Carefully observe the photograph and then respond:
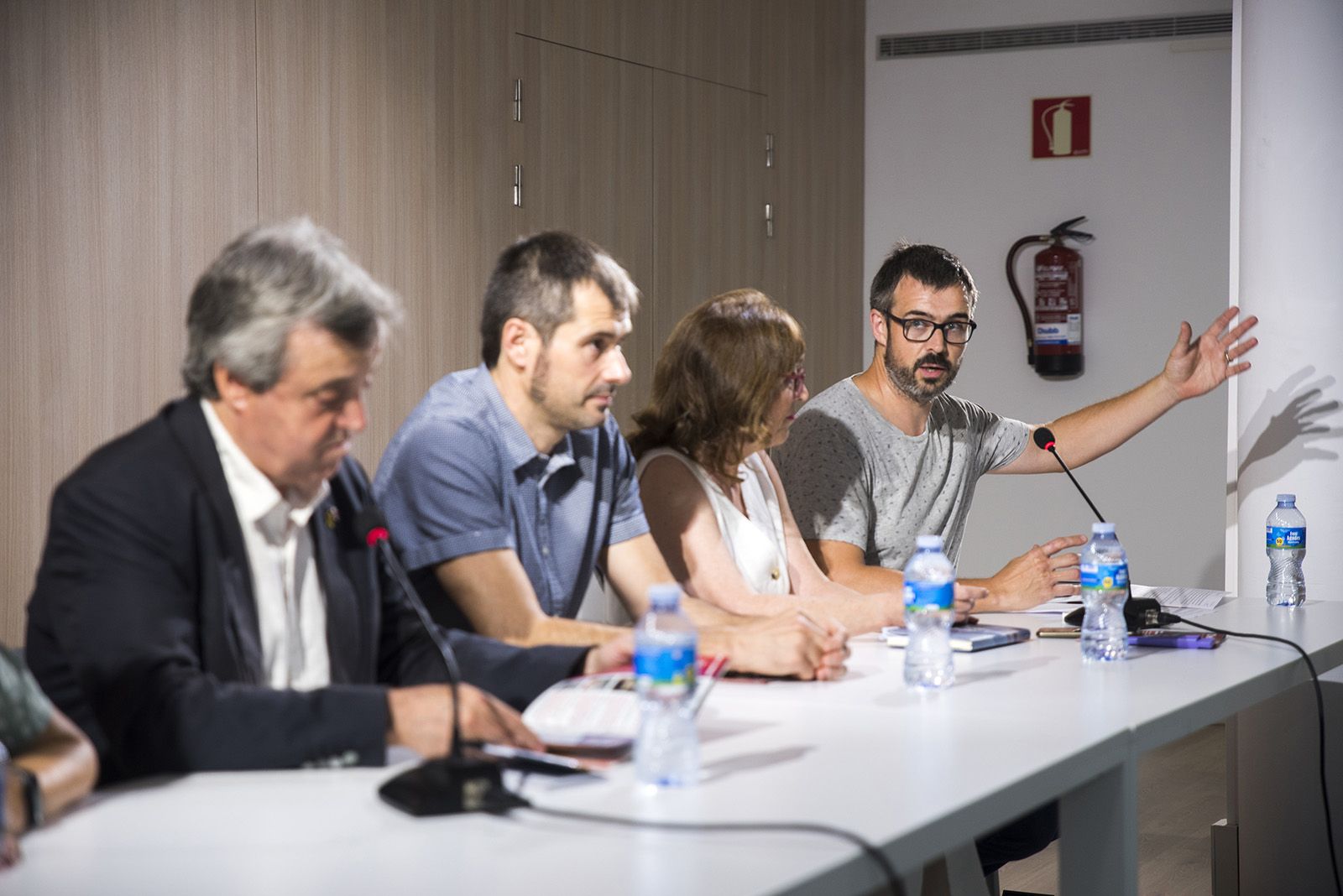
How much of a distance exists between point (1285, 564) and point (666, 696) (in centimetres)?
195

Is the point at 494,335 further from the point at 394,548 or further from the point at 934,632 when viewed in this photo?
the point at 934,632

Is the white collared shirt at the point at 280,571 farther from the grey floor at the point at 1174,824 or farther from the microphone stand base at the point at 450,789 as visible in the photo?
the grey floor at the point at 1174,824

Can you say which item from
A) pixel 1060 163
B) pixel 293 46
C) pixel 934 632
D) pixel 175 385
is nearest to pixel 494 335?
pixel 934 632

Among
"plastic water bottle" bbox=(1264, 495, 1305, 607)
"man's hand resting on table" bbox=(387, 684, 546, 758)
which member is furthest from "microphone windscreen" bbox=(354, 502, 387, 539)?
"plastic water bottle" bbox=(1264, 495, 1305, 607)

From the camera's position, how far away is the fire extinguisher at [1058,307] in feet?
18.3

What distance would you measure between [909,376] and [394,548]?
1434 mm

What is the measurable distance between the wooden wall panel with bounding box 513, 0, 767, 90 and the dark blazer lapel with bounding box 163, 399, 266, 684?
2.87 metres

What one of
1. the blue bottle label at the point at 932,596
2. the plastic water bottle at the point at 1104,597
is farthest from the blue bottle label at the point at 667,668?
the plastic water bottle at the point at 1104,597

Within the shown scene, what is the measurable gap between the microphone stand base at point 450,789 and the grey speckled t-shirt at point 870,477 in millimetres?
1809

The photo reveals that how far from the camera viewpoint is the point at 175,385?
3.46 meters

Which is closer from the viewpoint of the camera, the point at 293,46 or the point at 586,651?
the point at 586,651

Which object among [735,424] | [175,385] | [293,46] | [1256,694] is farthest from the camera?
[293,46]

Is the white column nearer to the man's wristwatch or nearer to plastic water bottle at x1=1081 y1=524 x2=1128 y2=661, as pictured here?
plastic water bottle at x1=1081 y1=524 x2=1128 y2=661

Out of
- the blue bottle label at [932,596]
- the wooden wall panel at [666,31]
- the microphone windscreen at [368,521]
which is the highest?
the wooden wall panel at [666,31]
